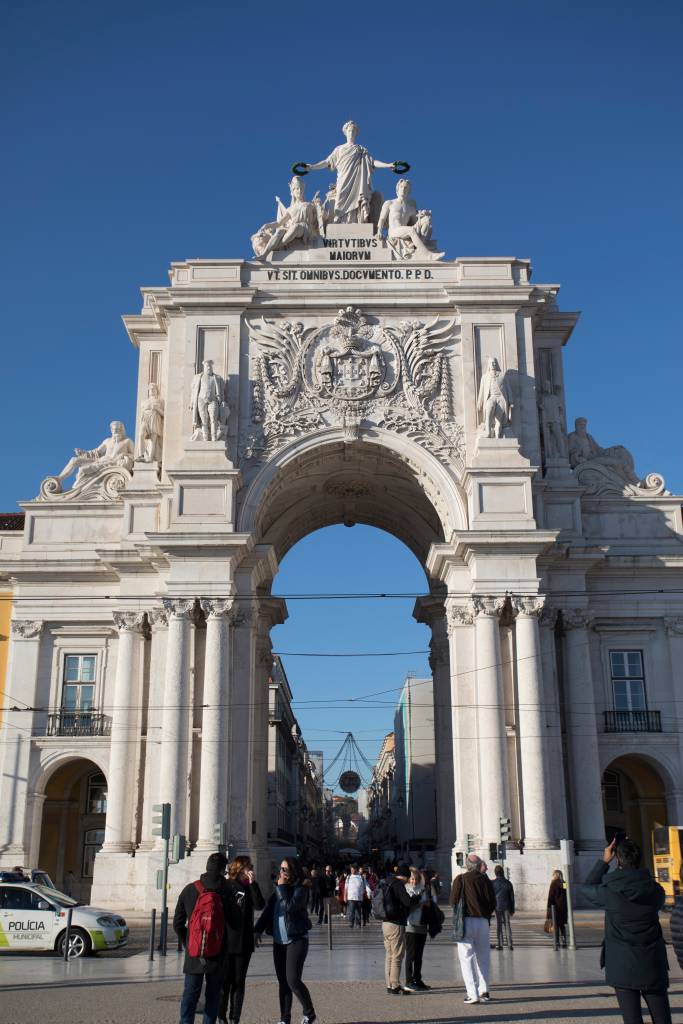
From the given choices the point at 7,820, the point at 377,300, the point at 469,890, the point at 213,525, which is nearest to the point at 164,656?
the point at 213,525

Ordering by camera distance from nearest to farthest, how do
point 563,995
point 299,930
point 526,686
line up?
1. point 299,930
2. point 563,995
3. point 526,686

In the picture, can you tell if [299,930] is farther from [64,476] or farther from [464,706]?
[64,476]

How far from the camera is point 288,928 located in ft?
41.9

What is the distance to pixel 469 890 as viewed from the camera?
15250mm

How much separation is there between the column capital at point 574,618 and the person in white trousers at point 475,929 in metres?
21.1

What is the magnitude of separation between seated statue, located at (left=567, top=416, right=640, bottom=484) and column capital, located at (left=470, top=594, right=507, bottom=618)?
759 cm

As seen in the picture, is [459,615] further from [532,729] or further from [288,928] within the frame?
[288,928]

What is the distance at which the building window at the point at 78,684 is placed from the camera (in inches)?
1474

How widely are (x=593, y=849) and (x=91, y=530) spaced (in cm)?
1989

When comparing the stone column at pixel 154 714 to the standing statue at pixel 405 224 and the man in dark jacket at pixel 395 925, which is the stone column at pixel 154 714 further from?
the man in dark jacket at pixel 395 925

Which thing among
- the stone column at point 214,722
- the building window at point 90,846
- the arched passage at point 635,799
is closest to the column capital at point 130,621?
the stone column at point 214,722

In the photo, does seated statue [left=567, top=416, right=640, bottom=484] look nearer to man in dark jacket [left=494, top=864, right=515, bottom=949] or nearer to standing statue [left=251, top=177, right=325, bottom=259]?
standing statue [left=251, top=177, right=325, bottom=259]

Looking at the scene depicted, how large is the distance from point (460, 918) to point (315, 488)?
88.6ft

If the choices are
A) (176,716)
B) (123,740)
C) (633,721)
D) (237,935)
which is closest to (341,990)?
(237,935)
